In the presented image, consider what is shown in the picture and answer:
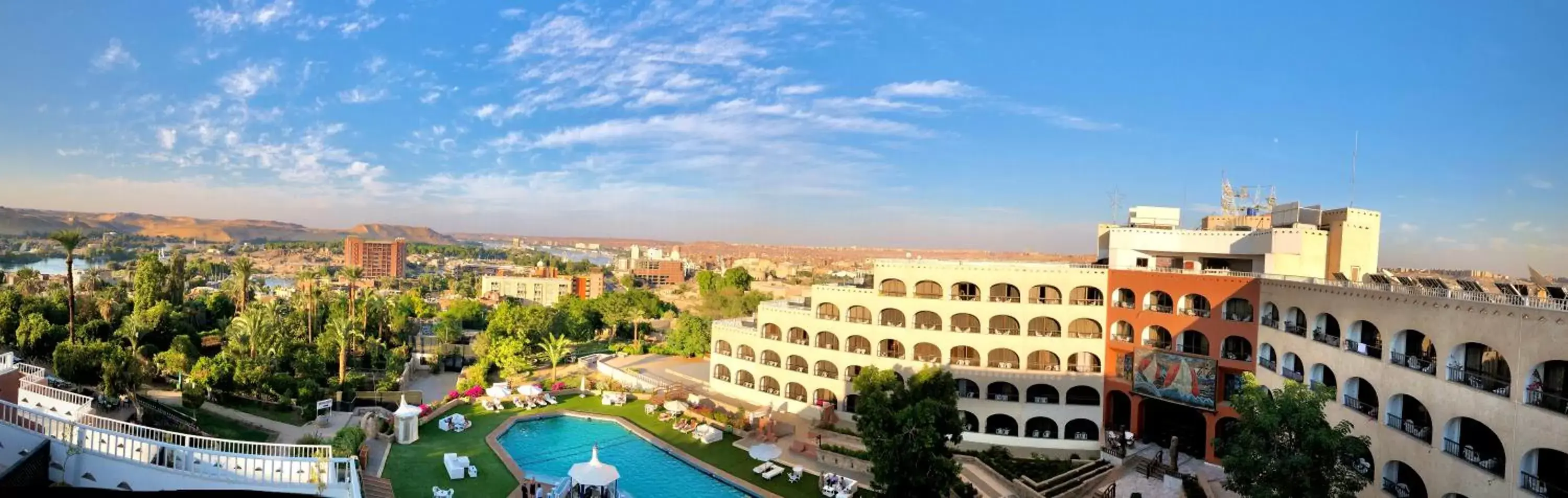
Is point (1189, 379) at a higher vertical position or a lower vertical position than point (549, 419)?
higher

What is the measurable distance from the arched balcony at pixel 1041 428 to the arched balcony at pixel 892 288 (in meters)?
10.1

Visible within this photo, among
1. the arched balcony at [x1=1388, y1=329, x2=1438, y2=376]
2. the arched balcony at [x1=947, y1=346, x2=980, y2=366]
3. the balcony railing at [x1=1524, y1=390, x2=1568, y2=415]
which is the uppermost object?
the arched balcony at [x1=1388, y1=329, x2=1438, y2=376]

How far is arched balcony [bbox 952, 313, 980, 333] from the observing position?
142 ft

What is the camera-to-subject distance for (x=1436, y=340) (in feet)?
81.0

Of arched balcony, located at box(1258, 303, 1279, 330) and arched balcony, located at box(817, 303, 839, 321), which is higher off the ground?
arched balcony, located at box(1258, 303, 1279, 330)

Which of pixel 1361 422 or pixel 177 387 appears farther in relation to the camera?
pixel 177 387

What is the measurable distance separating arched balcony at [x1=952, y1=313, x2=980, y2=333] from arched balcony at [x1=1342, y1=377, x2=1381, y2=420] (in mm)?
17669

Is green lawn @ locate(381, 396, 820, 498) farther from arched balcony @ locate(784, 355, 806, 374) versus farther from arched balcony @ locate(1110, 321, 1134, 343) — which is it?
arched balcony @ locate(1110, 321, 1134, 343)

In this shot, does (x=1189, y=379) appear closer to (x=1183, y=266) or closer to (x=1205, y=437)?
(x=1205, y=437)

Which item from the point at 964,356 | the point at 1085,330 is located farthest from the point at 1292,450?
the point at 964,356

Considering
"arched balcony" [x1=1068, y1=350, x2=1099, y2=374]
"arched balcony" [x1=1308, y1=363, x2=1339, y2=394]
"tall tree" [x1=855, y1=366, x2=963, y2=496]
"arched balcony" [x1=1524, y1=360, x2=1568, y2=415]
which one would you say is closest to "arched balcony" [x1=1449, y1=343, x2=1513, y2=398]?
"arched balcony" [x1=1524, y1=360, x2=1568, y2=415]

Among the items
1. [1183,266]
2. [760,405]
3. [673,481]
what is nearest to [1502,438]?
[1183,266]

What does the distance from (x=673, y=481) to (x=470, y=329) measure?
2536 inches

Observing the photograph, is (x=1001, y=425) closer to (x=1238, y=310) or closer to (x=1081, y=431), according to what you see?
(x=1081, y=431)
